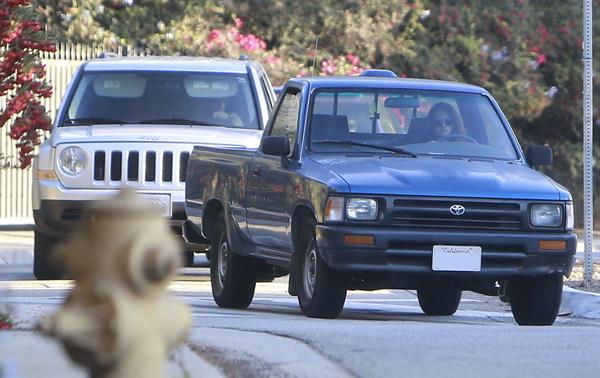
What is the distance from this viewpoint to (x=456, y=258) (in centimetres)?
1034

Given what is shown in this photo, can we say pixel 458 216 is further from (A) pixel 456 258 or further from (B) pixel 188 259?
(B) pixel 188 259

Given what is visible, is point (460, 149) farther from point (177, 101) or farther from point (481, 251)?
point (177, 101)

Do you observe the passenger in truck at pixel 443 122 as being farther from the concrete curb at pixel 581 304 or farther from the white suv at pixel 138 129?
the white suv at pixel 138 129

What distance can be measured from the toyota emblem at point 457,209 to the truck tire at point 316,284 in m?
0.87

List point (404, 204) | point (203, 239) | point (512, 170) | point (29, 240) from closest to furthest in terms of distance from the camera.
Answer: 1. point (404, 204)
2. point (512, 170)
3. point (203, 239)
4. point (29, 240)

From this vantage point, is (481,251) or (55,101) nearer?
(481,251)

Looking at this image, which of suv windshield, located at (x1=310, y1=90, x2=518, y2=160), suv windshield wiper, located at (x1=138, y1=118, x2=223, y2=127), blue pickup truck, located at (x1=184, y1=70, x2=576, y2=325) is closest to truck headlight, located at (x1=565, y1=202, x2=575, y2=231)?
blue pickup truck, located at (x1=184, y1=70, x2=576, y2=325)

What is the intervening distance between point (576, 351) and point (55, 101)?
53.3ft

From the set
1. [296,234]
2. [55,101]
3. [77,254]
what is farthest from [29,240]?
[77,254]

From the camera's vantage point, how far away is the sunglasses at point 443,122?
1166cm

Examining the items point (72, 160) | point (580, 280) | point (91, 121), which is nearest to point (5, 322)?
point (72, 160)

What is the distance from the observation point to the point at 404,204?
10.3 meters

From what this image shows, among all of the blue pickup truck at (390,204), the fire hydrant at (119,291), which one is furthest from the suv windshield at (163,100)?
the fire hydrant at (119,291)

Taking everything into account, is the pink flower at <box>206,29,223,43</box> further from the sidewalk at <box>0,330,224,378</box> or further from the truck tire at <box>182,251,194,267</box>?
the sidewalk at <box>0,330,224,378</box>
